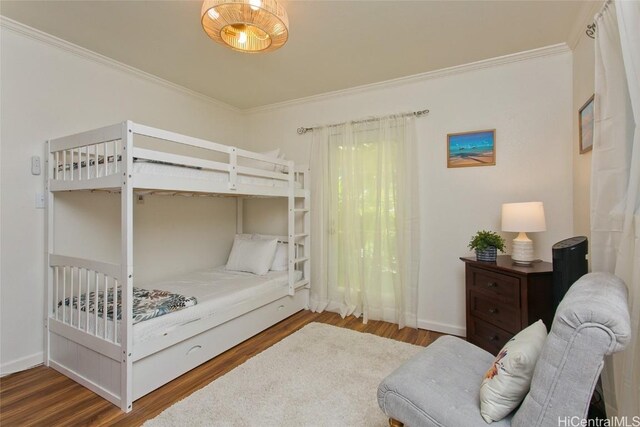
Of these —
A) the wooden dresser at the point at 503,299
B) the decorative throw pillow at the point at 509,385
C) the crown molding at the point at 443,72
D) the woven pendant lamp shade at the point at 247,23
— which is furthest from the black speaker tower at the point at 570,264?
the woven pendant lamp shade at the point at 247,23

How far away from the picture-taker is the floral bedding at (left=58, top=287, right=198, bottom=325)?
1.96 metres

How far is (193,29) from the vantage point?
2168 mm

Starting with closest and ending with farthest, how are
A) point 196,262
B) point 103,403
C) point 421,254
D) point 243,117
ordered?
point 103,403 → point 421,254 → point 196,262 → point 243,117

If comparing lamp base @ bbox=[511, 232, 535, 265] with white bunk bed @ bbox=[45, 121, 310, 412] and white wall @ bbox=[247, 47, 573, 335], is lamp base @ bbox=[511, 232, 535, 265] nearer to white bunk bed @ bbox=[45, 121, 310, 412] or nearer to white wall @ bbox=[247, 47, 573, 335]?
white wall @ bbox=[247, 47, 573, 335]

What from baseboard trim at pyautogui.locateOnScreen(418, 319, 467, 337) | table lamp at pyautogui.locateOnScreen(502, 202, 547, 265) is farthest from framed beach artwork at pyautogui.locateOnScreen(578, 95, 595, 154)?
baseboard trim at pyautogui.locateOnScreen(418, 319, 467, 337)

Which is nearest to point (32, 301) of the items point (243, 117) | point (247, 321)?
point (247, 321)

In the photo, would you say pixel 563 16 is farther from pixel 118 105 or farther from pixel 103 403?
pixel 103 403

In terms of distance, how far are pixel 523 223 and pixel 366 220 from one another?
143cm

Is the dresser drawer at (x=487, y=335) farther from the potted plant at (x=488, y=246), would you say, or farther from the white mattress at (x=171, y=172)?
the white mattress at (x=171, y=172)

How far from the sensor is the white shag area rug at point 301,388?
1.67 metres

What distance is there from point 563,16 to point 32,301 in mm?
4319

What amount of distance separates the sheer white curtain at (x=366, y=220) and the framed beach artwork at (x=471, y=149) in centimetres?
35

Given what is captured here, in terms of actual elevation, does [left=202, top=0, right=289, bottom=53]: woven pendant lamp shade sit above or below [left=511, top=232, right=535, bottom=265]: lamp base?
above

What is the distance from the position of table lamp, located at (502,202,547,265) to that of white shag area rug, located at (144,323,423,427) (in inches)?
44.2
